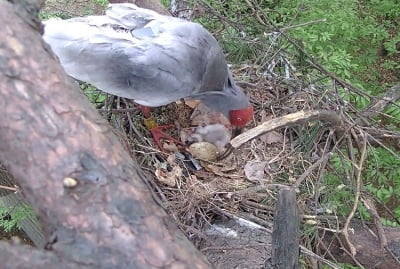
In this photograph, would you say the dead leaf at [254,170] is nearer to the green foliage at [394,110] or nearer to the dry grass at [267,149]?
the dry grass at [267,149]

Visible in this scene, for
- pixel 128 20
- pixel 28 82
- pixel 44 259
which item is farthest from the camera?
pixel 128 20

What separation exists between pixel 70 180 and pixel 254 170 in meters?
1.92

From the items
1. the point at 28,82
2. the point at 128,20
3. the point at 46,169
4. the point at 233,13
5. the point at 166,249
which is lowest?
the point at 233,13

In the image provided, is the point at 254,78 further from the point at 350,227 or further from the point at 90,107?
the point at 90,107

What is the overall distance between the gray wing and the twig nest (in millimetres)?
283

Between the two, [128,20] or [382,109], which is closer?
[128,20]

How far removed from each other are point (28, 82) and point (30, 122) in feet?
0.26

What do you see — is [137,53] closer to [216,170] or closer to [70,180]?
[216,170]

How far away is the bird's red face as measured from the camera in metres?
2.99

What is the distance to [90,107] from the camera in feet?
3.68

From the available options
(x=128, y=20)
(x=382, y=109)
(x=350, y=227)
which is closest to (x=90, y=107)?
(x=350, y=227)

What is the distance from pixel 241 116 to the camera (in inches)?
118

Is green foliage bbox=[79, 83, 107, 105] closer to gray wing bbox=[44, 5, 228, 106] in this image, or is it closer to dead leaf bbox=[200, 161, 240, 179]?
gray wing bbox=[44, 5, 228, 106]

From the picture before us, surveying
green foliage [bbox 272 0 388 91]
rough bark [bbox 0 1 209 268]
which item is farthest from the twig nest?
rough bark [bbox 0 1 209 268]
